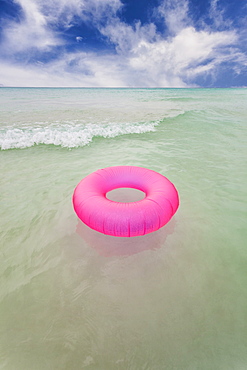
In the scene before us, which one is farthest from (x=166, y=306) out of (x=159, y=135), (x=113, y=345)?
(x=159, y=135)

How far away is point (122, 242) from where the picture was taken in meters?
3.04

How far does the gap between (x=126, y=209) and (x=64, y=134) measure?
7152mm

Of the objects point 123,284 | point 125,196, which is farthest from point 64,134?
point 123,284

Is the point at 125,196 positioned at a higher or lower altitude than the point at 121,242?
higher

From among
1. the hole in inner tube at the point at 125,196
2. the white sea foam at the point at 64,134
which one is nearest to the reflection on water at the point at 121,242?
the hole in inner tube at the point at 125,196

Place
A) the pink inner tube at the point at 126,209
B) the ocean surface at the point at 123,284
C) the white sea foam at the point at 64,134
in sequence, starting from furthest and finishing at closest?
1. the white sea foam at the point at 64,134
2. the pink inner tube at the point at 126,209
3. the ocean surface at the point at 123,284

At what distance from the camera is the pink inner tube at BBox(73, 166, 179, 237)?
8.80 ft

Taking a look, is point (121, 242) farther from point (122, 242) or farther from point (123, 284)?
point (123, 284)

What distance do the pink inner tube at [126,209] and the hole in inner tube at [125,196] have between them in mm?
621

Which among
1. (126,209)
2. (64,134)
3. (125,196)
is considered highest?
(64,134)

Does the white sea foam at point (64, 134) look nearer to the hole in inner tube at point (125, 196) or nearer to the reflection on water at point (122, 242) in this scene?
the hole in inner tube at point (125, 196)

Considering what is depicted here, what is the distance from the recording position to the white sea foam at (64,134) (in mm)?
7590

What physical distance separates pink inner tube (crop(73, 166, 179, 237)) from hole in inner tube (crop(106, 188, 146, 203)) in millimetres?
621

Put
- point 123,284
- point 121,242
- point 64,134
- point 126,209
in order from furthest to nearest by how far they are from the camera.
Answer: point 64,134 → point 121,242 → point 126,209 → point 123,284
